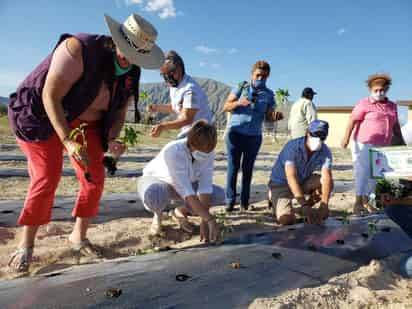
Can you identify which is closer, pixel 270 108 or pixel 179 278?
pixel 179 278

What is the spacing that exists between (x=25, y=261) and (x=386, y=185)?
2537 millimetres

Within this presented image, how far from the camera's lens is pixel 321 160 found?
3377 mm

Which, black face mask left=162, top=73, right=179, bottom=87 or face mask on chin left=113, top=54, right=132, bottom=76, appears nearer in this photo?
face mask on chin left=113, top=54, right=132, bottom=76

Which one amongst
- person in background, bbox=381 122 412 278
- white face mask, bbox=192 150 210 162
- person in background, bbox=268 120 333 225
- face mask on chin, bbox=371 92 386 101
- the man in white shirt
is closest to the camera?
person in background, bbox=381 122 412 278

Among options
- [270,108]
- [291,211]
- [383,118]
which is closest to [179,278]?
[291,211]

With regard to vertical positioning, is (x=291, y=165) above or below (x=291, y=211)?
above

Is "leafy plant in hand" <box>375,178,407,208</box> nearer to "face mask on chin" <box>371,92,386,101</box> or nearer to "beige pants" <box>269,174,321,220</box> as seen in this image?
"beige pants" <box>269,174,321,220</box>

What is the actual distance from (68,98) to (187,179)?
0.98 m

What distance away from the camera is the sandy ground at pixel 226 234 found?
1.75 metres

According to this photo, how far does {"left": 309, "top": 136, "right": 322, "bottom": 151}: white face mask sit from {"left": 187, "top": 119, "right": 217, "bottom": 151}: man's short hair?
1241 mm

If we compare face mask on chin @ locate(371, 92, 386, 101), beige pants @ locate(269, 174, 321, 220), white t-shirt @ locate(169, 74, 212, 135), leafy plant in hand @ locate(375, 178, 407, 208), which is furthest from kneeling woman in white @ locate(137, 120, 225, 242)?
face mask on chin @ locate(371, 92, 386, 101)

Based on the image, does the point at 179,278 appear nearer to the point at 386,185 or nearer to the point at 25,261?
the point at 25,261

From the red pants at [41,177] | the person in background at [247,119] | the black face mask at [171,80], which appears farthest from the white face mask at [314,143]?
the red pants at [41,177]

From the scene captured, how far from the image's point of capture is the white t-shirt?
2.89m
